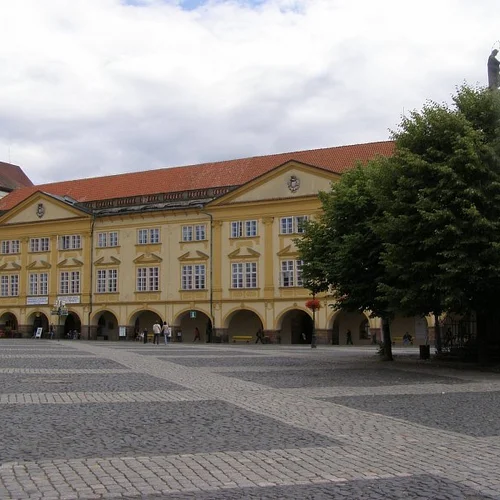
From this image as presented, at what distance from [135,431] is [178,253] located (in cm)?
4899

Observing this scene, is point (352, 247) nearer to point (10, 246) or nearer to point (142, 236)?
point (142, 236)

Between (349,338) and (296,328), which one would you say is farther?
(296,328)

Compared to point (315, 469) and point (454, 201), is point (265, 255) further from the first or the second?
point (315, 469)

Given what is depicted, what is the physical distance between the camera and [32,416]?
11.7m

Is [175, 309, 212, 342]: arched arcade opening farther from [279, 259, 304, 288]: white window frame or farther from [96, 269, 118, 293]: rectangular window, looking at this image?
[279, 259, 304, 288]: white window frame

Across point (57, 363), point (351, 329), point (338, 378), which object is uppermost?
point (351, 329)

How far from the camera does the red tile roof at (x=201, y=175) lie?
2212 inches

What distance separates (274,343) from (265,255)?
631 centimetres

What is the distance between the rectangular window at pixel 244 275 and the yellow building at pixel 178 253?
2.9 inches

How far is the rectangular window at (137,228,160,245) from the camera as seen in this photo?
2372 inches

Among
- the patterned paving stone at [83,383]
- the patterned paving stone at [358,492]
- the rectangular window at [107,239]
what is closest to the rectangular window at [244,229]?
the rectangular window at [107,239]

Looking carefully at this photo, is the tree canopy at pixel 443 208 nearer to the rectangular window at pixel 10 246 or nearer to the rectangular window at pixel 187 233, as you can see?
the rectangular window at pixel 187 233

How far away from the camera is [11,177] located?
310ft

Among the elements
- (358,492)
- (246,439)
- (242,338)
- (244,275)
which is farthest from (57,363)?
(242,338)
